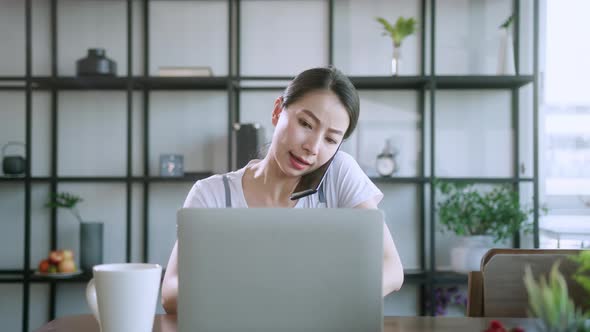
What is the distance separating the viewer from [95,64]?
3000 millimetres

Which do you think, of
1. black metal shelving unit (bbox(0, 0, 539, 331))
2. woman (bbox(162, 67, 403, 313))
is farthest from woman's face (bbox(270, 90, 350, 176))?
black metal shelving unit (bbox(0, 0, 539, 331))

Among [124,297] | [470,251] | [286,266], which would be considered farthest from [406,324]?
[470,251]

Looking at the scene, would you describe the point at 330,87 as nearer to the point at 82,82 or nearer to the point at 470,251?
the point at 470,251

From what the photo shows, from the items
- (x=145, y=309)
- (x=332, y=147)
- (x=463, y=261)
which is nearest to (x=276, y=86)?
(x=463, y=261)

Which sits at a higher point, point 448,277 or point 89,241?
point 89,241

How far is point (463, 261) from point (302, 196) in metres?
1.55

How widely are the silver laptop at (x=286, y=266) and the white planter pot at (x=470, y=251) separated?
2.21 metres

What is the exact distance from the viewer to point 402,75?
3117 millimetres

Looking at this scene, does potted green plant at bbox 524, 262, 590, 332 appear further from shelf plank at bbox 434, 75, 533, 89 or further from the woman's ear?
shelf plank at bbox 434, 75, 533, 89

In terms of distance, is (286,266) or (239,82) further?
(239,82)

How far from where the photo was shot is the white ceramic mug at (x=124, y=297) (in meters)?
0.88

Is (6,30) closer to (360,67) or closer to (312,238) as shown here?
(360,67)

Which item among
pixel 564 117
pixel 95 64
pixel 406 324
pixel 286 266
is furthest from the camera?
pixel 564 117

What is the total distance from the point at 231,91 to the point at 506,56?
1.44 m
